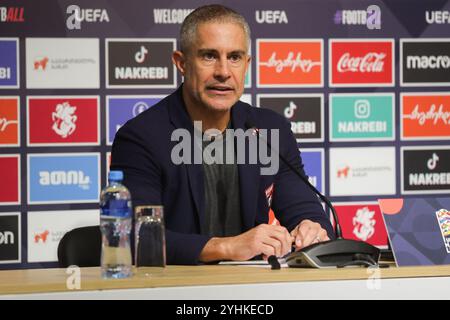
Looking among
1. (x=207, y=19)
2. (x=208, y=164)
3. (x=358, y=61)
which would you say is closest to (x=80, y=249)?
(x=208, y=164)

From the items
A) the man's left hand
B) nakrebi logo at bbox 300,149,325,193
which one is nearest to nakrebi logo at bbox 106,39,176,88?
nakrebi logo at bbox 300,149,325,193

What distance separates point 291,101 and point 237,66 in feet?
5.04

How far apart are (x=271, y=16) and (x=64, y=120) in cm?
121

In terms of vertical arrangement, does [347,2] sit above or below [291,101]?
above

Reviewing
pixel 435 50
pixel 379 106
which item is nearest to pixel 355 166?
pixel 379 106

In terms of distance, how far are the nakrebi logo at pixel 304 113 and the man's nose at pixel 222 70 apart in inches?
59.8

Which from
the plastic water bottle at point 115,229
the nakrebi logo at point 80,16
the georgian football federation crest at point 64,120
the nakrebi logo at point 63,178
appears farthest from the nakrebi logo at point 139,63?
the plastic water bottle at point 115,229

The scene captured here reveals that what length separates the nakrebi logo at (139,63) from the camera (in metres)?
3.96

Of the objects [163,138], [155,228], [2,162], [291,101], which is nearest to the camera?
[155,228]

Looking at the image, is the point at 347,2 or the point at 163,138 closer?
the point at 163,138

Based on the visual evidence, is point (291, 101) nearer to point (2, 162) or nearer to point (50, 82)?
point (50, 82)

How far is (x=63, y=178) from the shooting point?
391 centimetres

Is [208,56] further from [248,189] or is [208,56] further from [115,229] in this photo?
[115,229]

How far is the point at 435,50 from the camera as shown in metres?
4.25
